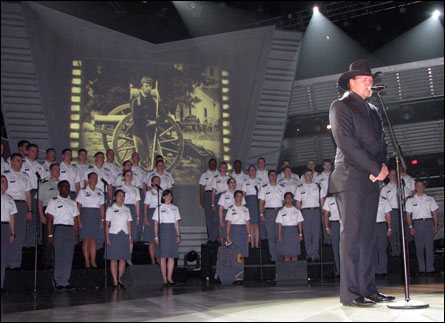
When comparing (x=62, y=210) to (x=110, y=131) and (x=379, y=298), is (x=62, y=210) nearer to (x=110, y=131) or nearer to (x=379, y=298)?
(x=110, y=131)

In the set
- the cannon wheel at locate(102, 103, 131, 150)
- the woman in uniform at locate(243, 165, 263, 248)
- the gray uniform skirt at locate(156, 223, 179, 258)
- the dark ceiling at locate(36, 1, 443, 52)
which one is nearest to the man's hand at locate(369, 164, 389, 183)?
the gray uniform skirt at locate(156, 223, 179, 258)

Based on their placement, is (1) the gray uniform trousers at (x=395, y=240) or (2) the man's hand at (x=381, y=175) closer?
(2) the man's hand at (x=381, y=175)

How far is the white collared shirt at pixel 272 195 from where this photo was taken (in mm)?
8727

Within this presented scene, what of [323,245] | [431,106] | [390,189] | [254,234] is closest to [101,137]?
[254,234]

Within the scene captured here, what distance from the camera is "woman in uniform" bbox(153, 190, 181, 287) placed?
24.1ft

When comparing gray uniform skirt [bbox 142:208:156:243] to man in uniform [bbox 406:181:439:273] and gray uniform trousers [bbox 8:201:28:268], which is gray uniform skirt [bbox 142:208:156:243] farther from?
man in uniform [bbox 406:181:439:273]

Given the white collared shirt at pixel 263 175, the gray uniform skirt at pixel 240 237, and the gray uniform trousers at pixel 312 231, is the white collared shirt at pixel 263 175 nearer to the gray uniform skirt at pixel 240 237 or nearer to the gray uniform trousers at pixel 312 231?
the gray uniform trousers at pixel 312 231

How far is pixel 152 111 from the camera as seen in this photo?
10742 millimetres

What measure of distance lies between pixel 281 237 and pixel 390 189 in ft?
7.39

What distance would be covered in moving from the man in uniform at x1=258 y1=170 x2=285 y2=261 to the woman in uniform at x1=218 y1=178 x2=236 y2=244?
1.59 feet

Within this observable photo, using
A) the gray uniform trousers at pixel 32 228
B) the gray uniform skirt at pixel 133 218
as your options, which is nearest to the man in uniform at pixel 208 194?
the gray uniform skirt at pixel 133 218

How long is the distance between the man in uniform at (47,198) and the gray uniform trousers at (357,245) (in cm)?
515

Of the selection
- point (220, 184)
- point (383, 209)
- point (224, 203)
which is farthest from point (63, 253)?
point (383, 209)

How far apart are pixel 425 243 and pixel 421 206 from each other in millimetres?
636
